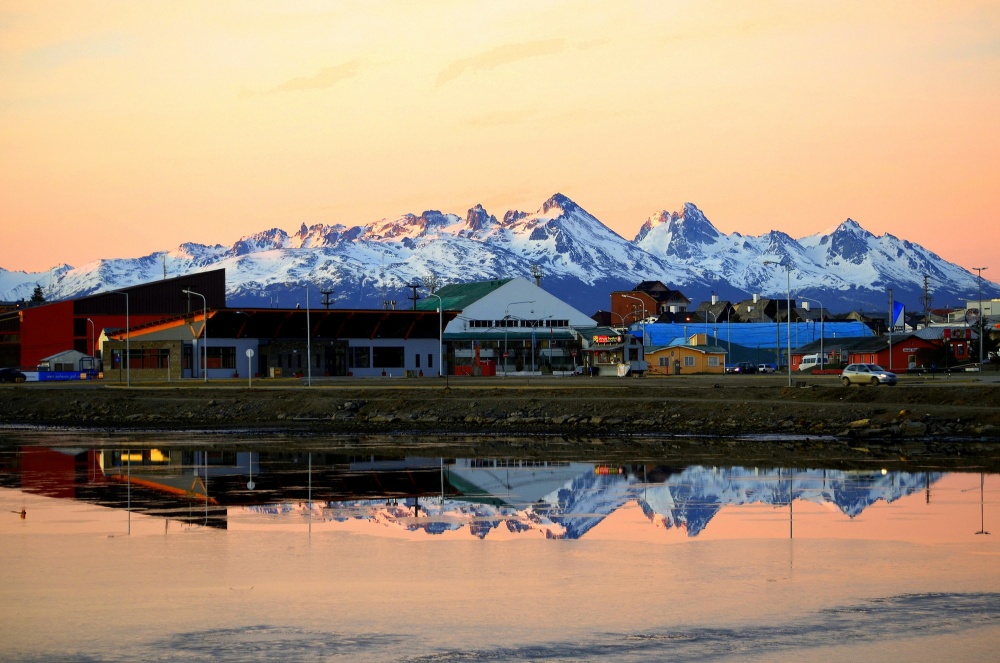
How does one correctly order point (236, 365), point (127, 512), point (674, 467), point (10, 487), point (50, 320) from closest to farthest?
point (127, 512) < point (10, 487) < point (674, 467) < point (236, 365) < point (50, 320)

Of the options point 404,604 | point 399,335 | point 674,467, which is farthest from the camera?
point 399,335

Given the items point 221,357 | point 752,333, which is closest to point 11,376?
point 221,357

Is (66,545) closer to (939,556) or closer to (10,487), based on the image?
(10,487)

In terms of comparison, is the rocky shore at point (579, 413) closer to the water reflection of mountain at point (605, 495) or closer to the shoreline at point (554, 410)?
the shoreline at point (554, 410)

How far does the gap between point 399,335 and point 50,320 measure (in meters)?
55.8

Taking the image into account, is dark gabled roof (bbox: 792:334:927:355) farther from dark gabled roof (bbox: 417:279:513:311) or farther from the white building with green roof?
dark gabled roof (bbox: 417:279:513:311)

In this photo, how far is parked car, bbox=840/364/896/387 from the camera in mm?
90625

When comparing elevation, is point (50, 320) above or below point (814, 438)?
above

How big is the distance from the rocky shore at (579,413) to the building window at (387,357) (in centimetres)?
5186

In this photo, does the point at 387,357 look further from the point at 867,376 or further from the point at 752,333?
the point at 867,376

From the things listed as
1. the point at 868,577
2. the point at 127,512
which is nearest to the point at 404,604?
the point at 868,577

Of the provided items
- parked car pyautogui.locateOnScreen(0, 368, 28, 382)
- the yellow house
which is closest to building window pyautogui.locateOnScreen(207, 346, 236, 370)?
parked car pyautogui.locateOnScreen(0, 368, 28, 382)

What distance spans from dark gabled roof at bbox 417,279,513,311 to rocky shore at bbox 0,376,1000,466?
85.8 m

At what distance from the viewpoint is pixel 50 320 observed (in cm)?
17412
